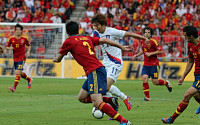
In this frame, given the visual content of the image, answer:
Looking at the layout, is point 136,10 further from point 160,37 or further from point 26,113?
point 26,113

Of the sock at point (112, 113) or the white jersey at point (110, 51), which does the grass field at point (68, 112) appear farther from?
the white jersey at point (110, 51)

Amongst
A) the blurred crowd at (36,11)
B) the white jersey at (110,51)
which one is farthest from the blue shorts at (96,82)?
the blurred crowd at (36,11)

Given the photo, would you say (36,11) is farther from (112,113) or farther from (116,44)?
(112,113)

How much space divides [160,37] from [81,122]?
627 inches

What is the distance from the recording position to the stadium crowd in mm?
24031

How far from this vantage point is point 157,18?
26.3 meters

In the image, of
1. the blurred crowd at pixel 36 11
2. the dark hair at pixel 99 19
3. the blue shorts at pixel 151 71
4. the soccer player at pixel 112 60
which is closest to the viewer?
the dark hair at pixel 99 19

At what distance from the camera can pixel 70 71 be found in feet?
82.6

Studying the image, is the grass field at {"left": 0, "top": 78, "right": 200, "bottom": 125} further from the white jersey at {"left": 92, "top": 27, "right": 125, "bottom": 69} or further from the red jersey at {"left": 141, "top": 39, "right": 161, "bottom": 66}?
the red jersey at {"left": 141, "top": 39, "right": 161, "bottom": 66}

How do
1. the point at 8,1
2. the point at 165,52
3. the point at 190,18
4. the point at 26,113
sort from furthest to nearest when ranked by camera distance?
the point at 8,1
the point at 190,18
the point at 165,52
the point at 26,113

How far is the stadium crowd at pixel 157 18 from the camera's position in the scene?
24.0 m

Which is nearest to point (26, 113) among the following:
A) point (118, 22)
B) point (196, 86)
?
point (196, 86)

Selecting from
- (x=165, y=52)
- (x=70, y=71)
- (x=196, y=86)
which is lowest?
(x=70, y=71)

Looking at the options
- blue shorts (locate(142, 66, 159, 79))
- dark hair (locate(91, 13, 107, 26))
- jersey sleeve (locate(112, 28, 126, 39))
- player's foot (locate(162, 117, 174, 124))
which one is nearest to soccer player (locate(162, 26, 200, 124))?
player's foot (locate(162, 117, 174, 124))
